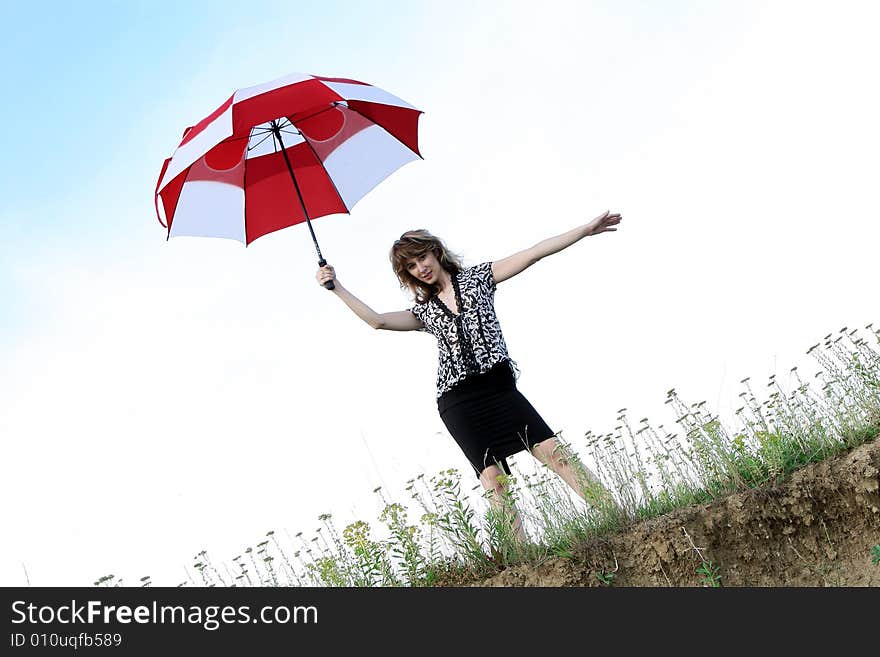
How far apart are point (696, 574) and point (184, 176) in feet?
13.5

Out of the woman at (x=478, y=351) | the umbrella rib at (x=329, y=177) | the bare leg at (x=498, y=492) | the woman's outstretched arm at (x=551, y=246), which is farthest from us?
the umbrella rib at (x=329, y=177)

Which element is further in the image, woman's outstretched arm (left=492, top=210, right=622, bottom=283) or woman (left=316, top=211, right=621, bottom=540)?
woman's outstretched arm (left=492, top=210, right=622, bottom=283)

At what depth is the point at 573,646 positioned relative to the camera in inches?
164

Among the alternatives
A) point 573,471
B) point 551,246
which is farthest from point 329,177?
point 573,471

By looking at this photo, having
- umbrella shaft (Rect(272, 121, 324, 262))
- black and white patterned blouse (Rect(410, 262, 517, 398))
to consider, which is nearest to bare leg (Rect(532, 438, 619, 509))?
black and white patterned blouse (Rect(410, 262, 517, 398))

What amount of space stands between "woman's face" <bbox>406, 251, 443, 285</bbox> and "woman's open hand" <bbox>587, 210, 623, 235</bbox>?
1043mm

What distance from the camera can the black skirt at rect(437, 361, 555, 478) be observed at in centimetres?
534

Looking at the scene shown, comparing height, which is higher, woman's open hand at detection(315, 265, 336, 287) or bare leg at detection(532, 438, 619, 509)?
woman's open hand at detection(315, 265, 336, 287)

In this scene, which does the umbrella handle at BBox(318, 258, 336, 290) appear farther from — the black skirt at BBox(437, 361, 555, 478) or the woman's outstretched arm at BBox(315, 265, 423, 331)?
the black skirt at BBox(437, 361, 555, 478)

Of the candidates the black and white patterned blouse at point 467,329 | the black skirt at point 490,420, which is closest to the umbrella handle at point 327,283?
the black and white patterned blouse at point 467,329

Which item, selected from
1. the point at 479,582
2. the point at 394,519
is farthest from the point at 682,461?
the point at 394,519

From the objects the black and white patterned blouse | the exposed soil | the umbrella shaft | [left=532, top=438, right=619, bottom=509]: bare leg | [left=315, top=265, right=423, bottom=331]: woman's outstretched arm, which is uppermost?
the umbrella shaft

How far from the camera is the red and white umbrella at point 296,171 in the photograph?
5754mm

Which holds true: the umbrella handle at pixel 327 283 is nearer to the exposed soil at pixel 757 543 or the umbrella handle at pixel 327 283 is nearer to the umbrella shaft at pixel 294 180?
the umbrella shaft at pixel 294 180
